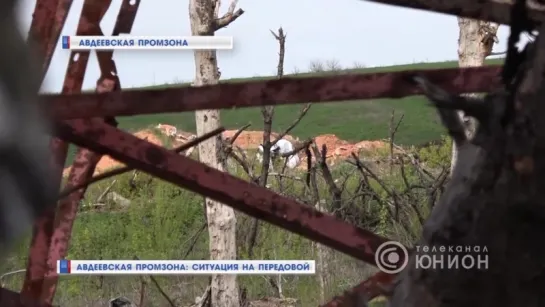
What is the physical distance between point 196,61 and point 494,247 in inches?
193

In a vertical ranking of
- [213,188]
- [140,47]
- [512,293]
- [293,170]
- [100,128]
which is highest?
[293,170]

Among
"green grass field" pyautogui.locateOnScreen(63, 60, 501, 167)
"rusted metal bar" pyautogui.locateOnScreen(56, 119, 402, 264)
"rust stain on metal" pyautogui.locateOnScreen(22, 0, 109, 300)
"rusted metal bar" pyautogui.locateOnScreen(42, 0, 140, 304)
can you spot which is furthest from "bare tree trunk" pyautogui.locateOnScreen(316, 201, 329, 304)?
"green grass field" pyautogui.locateOnScreen(63, 60, 501, 167)

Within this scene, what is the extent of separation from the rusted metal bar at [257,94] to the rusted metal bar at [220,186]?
21 cm

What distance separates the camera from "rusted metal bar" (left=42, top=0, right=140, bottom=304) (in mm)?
2131

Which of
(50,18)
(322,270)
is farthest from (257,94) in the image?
(322,270)

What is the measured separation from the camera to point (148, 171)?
5.61 ft

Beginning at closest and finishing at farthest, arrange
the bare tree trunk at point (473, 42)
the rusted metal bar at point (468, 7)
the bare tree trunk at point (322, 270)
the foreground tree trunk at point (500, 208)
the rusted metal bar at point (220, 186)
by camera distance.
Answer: the foreground tree trunk at point (500, 208), the rusted metal bar at point (468, 7), the rusted metal bar at point (220, 186), the bare tree trunk at point (473, 42), the bare tree trunk at point (322, 270)

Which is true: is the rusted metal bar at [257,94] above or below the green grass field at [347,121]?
below

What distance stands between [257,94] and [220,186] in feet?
0.97

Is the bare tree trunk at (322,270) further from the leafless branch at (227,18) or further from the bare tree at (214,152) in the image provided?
the leafless branch at (227,18)

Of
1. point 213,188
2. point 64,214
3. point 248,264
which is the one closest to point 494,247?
point 213,188

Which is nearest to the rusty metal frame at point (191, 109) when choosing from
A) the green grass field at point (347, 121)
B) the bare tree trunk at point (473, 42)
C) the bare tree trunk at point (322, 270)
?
the bare tree trunk at point (473, 42)

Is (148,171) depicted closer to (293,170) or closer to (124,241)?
(293,170)

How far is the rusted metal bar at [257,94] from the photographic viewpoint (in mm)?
1422
